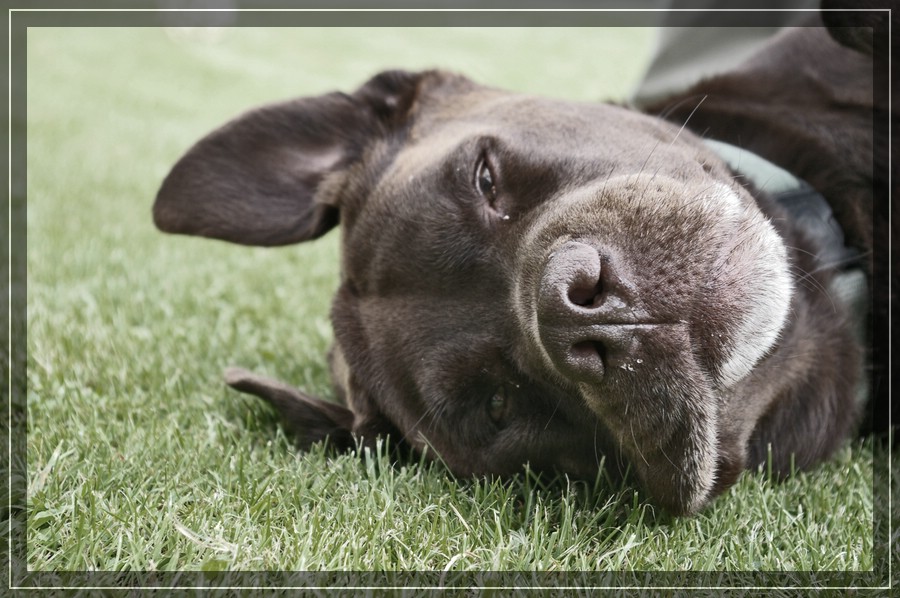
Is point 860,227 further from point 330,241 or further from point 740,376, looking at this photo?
point 330,241

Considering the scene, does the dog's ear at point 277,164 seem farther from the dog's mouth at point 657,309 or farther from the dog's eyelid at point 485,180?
the dog's mouth at point 657,309

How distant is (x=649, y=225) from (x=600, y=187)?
0.25 metres

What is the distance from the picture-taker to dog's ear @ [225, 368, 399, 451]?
8.13ft

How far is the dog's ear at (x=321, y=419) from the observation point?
8.13 ft

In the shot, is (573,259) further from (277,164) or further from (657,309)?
(277,164)

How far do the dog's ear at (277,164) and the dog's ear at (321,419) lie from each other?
0.73 meters

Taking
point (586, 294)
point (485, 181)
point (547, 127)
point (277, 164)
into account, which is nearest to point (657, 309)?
point (586, 294)

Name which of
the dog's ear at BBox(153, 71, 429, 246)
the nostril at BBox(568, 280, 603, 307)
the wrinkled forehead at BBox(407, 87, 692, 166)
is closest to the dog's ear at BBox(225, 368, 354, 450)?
the dog's ear at BBox(153, 71, 429, 246)

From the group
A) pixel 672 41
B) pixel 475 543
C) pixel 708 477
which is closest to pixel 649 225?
pixel 708 477

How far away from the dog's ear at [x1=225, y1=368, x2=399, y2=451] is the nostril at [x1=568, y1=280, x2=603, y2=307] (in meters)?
0.89

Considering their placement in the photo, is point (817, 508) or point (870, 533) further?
point (817, 508)

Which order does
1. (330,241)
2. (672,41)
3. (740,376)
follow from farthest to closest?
1. (330,241)
2. (672,41)
3. (740,376)

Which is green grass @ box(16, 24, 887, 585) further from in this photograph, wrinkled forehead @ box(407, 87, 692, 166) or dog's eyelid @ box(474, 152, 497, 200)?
wrinkled forehead @ box(407, 87, 692, 166)

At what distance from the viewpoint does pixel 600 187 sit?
2156mm
